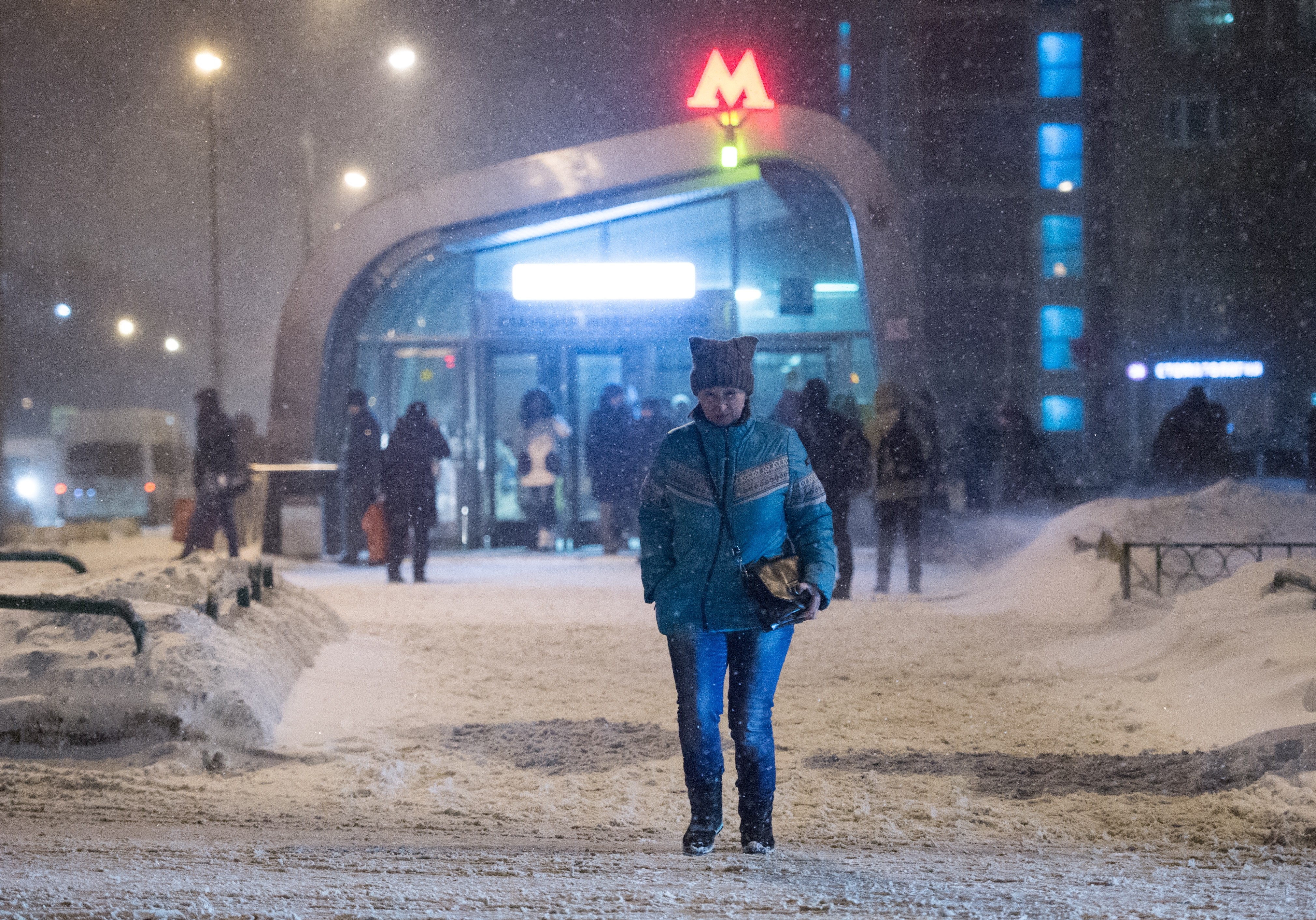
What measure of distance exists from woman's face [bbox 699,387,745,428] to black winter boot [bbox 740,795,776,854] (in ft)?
4.06

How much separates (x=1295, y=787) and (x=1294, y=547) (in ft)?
23.3

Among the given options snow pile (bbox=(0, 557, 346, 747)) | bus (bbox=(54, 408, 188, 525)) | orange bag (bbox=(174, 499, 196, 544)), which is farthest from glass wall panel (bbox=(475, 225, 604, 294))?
bus (bbox=(54, 408, 188, 525))

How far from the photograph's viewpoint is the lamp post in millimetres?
20578

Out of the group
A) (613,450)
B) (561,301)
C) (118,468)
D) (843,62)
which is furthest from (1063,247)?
(118,468)

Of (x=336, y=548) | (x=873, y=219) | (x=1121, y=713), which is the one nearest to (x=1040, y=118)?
(x=873, y=219)

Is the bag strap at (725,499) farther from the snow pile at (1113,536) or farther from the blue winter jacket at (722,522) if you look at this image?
the snow pile at (1113,536)

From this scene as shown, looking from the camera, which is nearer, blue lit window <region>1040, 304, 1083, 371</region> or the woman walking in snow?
the woman walking in snow

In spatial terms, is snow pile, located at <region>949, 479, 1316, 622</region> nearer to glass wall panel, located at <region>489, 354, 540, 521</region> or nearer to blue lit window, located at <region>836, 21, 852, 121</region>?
glass wall panel, located at <region>489, 354, 540, 521</region>

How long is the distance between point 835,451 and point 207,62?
1562cm

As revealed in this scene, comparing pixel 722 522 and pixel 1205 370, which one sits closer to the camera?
pixel 722 522

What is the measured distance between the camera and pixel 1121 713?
6.00 metres

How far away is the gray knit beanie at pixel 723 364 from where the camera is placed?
381 cm

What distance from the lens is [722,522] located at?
12.3ft

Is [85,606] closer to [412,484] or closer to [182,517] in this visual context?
[412,484]
